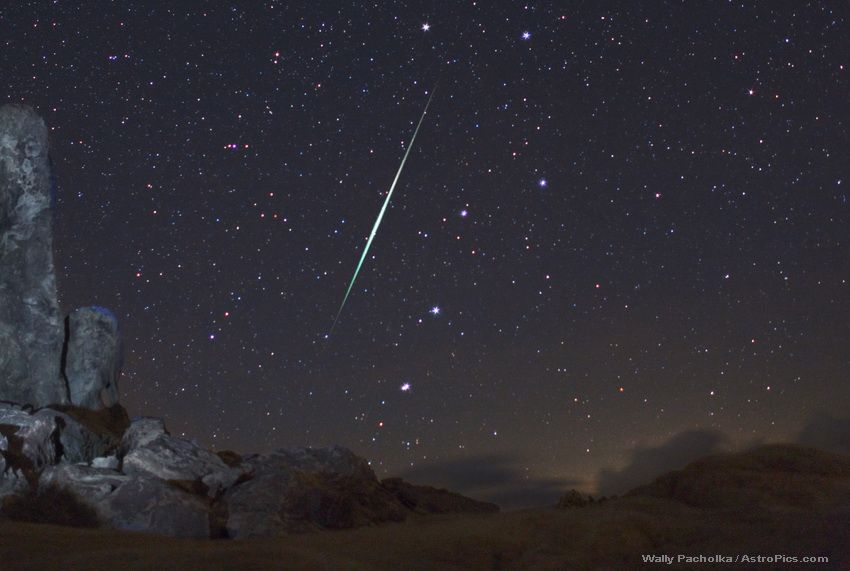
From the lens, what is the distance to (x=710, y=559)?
26.1ft

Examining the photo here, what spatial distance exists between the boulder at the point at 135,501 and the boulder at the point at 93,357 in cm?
851

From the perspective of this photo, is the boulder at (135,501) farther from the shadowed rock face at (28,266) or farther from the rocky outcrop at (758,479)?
the rocky outcrop at (758,479)

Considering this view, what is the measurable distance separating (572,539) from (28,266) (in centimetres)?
1972

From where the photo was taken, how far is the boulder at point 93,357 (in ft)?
73.2

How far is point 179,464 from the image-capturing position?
54.0 feet

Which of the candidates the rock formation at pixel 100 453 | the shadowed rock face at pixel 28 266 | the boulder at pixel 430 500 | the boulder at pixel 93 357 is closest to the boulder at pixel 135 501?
the rock formation at pixel 100 453

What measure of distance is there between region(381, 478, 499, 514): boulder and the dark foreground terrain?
629 cm

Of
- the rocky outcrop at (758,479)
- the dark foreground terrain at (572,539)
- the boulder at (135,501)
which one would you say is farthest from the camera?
the boulder at (135,501)

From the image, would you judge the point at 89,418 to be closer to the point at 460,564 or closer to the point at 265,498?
the point at 265,498

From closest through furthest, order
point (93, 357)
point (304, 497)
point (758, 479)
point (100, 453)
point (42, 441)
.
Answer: point (758, 479) → point (304, 497) → point (42, 441) → point (100, 453) → point (93, 357)

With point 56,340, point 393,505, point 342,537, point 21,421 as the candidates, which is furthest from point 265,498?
point 56,340

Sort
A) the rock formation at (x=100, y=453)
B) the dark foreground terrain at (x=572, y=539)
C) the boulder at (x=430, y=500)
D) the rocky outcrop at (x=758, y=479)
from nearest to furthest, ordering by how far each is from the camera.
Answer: the dark foreground terrain at (x=572, y=539)
the rocky outcrop at (x=758, y=479)
the rock formation at (x=100, y=453)
the boulder at (x=430, y=500)

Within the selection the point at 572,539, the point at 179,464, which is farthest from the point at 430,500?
the point at 572,539

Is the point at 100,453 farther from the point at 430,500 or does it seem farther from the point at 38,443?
the point at 430,500
